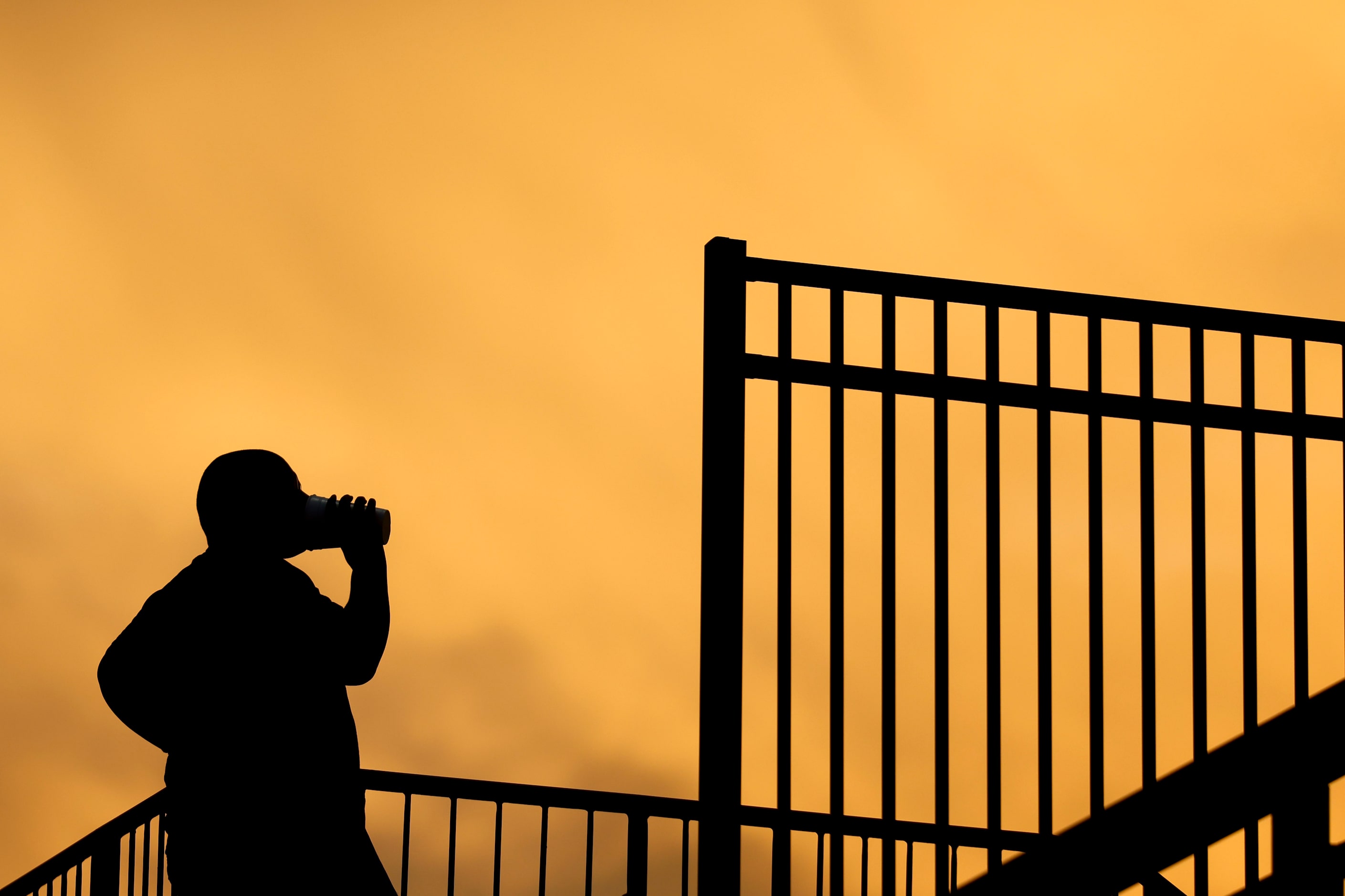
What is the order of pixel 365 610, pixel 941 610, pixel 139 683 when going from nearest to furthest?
pixel 139 683 → pixel 365 610 → pixel 941 610

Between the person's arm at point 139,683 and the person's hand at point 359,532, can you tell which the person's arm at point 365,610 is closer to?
the person's hand at point 359,532

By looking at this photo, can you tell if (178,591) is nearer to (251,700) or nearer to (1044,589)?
(251,700)

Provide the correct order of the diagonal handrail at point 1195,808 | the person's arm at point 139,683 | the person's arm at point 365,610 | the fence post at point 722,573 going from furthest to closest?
the fence post at point 722,573, the person's arm at point 365,610, the person's arm at point 139,683, the diagonal handrail at point 1195,808

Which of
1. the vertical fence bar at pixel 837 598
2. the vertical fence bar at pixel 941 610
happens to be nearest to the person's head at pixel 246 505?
the vertical fence bar at pixel 837 598

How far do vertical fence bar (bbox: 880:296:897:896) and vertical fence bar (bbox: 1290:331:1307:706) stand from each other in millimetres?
1044

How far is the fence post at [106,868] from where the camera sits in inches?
153

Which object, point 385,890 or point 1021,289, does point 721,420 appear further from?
point 385,890

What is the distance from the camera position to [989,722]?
231 centimetres

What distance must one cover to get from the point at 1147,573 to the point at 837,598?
0.79 m

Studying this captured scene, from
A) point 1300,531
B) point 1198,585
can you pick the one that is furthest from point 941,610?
point 1300,531

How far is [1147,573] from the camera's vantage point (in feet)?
7.93

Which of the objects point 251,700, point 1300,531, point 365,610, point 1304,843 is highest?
point 1300,531

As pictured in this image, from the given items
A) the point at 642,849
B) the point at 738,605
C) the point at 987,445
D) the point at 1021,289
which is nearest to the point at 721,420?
the point at 738,605

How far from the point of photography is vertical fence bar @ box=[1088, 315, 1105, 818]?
2344 mm
